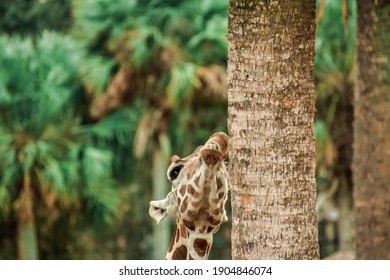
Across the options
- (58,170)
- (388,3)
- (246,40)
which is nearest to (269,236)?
(246,40)

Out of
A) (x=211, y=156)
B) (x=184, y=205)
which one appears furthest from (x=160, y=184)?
(x=211, y=156)

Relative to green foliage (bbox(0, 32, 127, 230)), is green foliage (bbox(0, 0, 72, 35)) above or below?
above

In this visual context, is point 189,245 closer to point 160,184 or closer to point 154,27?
point 154,27

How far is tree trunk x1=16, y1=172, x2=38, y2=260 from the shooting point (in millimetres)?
20594

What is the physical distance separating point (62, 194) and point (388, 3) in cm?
1280

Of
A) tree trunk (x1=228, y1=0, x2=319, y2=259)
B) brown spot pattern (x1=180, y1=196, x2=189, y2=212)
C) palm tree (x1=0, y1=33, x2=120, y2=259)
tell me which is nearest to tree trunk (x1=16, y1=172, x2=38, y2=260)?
palm tree (x1=0, y1=33, x2=120, y2=259)

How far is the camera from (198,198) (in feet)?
16.3

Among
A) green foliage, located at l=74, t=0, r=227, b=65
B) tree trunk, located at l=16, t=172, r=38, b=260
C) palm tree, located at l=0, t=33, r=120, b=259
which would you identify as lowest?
tree trunk, located at l=16, t=172, r=38, b=260

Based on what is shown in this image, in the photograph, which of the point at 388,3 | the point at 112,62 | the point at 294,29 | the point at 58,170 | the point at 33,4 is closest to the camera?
the point at 294,29

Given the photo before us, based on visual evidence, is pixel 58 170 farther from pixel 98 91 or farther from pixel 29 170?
pixel 98 91

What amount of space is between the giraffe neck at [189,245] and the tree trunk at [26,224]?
1508 centimetres

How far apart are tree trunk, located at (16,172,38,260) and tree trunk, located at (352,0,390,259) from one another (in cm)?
1205

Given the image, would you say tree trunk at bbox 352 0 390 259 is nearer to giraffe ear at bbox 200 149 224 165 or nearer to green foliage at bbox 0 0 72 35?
giraffe ear at bbox 200 149 224 165

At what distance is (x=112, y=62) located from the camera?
21547 mm
